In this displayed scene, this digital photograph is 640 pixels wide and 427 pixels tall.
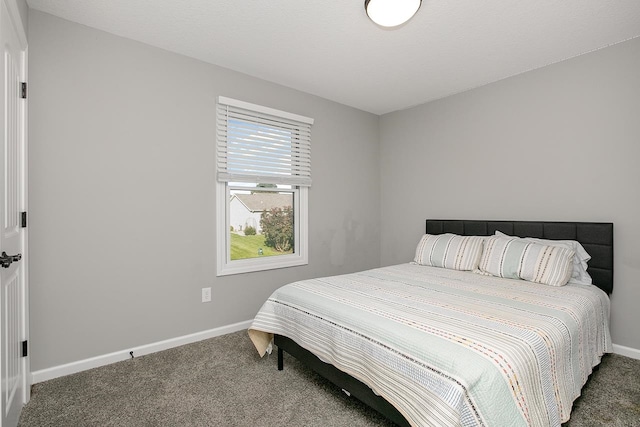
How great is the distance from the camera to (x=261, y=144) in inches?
126

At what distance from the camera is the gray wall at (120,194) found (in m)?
2.16

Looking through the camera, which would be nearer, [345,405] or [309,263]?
[345,405]

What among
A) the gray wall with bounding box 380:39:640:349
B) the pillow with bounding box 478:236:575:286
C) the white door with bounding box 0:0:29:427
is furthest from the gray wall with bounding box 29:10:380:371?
the pillow with bounding box 478:236:575:286

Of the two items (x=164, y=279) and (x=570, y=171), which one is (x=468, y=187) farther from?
(x=164, y=279)

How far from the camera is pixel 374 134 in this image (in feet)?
14.1

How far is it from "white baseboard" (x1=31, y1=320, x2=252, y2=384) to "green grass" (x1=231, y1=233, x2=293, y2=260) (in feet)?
2.16

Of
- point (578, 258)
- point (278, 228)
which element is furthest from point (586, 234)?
point (278, 228)

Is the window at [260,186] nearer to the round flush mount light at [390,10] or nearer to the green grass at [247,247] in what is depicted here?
the green grass at [247,247]

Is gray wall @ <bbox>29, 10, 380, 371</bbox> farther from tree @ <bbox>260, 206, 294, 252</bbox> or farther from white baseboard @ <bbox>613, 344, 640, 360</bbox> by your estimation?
white baseboard @ <bbox>613, 344, 640, 360</bbox>

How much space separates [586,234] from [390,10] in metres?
2.34

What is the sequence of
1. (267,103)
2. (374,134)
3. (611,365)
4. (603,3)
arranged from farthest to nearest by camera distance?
(374,134) < (267,103) < (611,365) < (603,3)

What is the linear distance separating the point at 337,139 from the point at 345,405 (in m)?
2.84

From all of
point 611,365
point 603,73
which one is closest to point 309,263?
point 611,365

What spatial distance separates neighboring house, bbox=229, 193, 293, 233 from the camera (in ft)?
10.3
